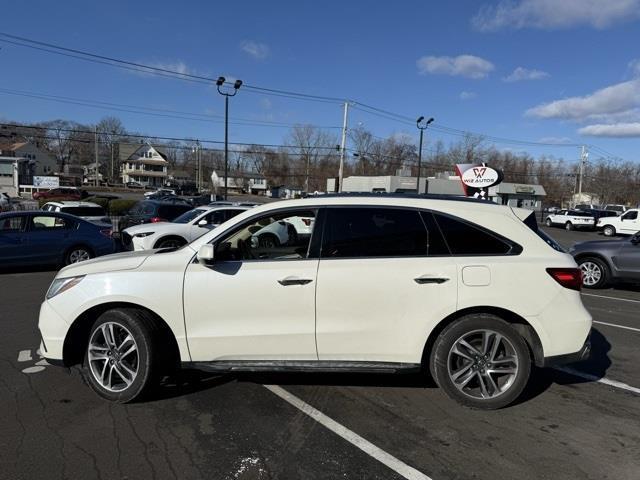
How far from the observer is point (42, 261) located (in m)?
11.5

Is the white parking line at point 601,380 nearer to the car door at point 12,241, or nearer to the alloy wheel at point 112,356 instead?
the alloy wheel at point 112,356

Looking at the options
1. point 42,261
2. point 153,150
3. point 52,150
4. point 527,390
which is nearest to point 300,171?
point 153,150

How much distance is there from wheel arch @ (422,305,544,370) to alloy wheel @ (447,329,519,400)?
16 centimetres

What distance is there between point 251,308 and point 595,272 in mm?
9678

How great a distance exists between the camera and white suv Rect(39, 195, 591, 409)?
12.9 ft

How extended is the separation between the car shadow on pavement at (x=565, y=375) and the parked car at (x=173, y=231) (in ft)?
28.7

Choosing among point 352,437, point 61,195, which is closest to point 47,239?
point 352,437

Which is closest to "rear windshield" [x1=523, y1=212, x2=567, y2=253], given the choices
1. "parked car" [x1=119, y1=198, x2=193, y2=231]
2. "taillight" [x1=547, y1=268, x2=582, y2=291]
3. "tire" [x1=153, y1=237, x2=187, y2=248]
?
"taillight" [x1=547, y1=268, x2=582, y2=291]

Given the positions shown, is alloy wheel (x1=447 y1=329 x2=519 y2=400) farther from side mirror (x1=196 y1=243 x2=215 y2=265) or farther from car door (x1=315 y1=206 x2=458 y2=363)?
side mirror (x1=196 y1=243 x2=215 y2=265)

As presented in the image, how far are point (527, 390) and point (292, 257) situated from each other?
8.23 ft

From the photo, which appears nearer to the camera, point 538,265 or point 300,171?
point 538,265

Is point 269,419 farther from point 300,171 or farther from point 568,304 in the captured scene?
point 300,171

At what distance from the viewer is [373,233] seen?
4.10 m

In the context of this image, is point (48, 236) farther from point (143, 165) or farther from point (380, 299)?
point (143, 165)
